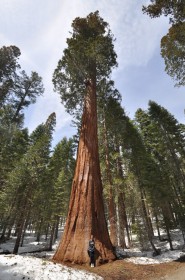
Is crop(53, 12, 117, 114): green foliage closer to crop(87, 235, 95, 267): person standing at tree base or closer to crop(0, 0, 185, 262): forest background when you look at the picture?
crop(0, 0, 185, 262): forest background

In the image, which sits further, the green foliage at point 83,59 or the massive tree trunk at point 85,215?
the green foliage at point 83,59

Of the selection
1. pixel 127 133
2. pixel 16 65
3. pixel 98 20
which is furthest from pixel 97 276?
pixel 16 65

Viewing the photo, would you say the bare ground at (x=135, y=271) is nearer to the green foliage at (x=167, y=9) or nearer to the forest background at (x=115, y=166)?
the forest background at (x=115, y=166)

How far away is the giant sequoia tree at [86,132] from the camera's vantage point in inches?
396

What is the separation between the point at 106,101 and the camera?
17125mm

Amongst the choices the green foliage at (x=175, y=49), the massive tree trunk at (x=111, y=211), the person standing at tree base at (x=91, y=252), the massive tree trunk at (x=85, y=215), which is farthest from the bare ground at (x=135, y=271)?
the green foliage at (x=175, y=49)

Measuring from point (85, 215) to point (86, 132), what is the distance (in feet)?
15.2

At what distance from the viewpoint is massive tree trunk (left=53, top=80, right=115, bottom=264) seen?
979 centimetres

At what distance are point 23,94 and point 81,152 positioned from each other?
1531cm

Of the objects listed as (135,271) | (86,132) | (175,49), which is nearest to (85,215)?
(135,271)

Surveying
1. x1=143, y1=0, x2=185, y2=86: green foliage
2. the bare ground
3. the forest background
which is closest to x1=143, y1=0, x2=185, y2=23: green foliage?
x1=143, y1=0, x2=185, y2=86: green foliage

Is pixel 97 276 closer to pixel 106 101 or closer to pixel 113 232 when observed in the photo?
pixel 113 232

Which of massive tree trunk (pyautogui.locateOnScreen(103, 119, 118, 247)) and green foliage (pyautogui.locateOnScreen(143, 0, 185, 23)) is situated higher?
green foliage (pyautogui.locateOnScreen(143, 0, 185, 23))

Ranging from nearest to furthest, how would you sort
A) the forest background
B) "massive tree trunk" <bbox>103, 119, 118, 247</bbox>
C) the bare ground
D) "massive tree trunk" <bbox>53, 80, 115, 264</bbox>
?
the bare ground
"massive tree trunk" <bbox>53, 80, 115, 264</bbox>
"massive tree trunk" <bbox>103, 119, 118, 247</bbox>
the forest background
